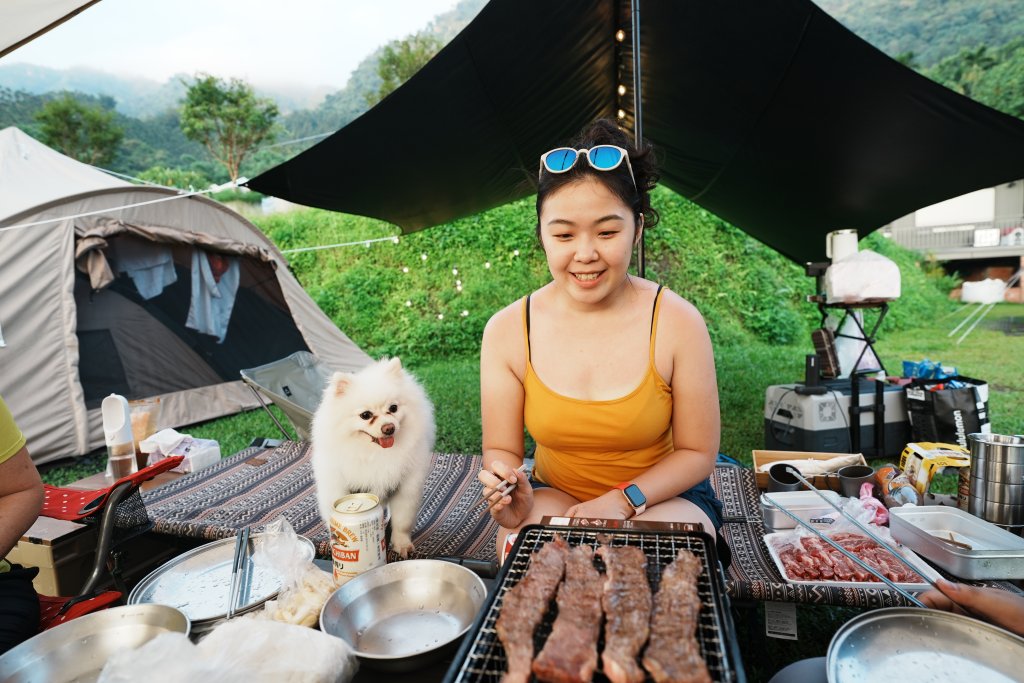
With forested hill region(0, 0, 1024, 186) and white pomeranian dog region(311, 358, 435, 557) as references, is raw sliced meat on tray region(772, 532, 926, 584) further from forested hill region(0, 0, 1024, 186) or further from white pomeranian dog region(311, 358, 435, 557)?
forested hill region(0, 0, 1024, 186)

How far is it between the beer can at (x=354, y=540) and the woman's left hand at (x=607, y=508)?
615 millimetres

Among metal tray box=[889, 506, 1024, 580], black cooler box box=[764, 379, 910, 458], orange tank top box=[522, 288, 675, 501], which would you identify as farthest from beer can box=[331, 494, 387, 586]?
black cooler box box=[764, 379, 910, 458]

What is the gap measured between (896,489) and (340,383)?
2.76m

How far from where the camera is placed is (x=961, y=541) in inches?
82.7

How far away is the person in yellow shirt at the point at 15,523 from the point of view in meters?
1.53

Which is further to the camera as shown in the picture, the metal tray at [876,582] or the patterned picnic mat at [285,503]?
the patterned picnic mat at [285,503]

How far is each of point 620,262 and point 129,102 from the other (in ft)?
416

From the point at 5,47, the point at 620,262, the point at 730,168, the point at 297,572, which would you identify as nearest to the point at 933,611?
the point at 620,262

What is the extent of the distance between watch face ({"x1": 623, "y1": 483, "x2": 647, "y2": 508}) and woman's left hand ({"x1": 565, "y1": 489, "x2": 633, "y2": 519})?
16 millimetres

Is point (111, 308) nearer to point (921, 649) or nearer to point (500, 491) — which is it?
point (500, 491)

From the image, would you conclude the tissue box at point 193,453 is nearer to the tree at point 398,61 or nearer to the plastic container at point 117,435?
the plastic container at point 117,435

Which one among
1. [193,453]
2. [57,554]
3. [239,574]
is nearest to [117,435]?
[193,453]

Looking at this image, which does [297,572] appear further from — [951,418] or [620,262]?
[951,418]

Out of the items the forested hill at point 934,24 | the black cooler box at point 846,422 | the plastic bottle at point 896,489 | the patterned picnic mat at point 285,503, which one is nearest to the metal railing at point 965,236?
the black cooler box at point 846,422
